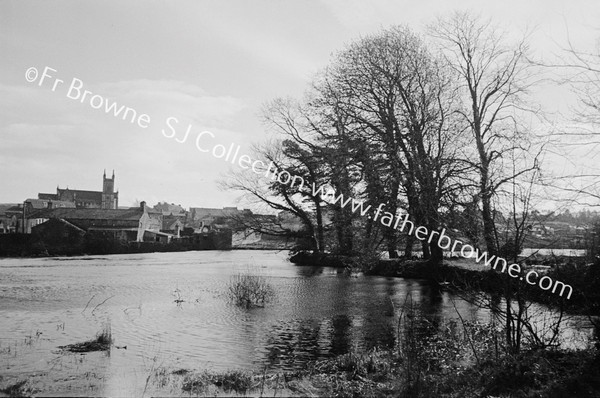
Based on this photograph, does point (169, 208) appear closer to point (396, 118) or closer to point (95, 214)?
point (95, 214)

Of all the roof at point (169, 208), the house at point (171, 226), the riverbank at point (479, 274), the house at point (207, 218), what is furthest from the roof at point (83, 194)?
the riverbank at point (479, 274)

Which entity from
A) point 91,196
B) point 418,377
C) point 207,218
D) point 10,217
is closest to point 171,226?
point 207,218

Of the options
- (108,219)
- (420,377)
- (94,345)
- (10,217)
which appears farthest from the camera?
(10,217)

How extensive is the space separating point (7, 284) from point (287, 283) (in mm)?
14376

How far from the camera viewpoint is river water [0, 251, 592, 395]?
10086 millimetres

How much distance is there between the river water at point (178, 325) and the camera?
10086mm

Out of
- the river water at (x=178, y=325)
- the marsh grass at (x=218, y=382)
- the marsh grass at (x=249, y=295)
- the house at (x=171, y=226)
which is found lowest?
the river water at (x=178, y=325)

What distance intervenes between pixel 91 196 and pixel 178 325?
136 meters

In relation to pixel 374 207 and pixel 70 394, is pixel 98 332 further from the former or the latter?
pixel 374 207

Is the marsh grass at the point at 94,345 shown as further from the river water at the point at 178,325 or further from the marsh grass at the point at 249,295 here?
the marsh grass at the point at 249,295

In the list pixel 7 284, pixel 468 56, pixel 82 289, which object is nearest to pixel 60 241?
pixel 7 284

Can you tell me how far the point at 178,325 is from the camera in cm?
1511

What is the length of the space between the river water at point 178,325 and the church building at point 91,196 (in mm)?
115524

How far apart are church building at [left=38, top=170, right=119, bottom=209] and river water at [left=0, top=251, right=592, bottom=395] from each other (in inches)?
4548
